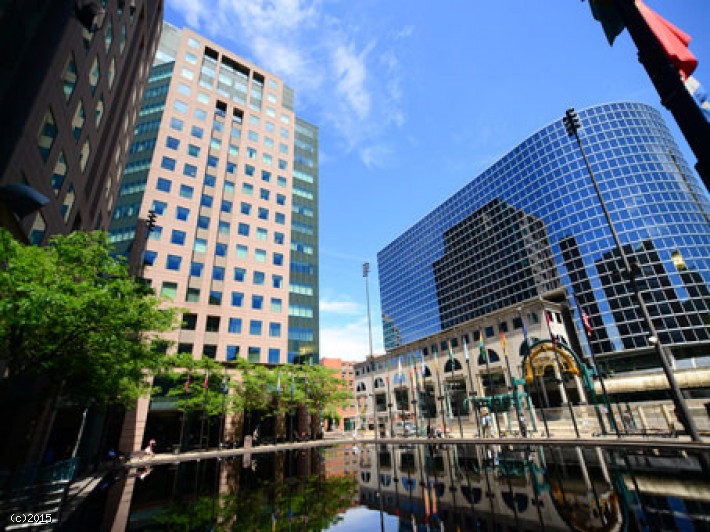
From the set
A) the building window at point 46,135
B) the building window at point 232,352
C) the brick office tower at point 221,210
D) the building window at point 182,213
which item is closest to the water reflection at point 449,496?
the building window at point 46,135

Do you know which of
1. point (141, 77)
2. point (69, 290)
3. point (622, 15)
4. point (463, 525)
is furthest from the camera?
point (141, 77)

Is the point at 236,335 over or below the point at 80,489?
over

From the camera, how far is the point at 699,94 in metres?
6.00

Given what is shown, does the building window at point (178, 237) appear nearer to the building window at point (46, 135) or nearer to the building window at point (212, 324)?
the building window at point (212, 324)

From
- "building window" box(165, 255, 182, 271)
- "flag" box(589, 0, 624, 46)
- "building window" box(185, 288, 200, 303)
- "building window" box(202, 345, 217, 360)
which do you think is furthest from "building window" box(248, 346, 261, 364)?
"flag" box(589, 0, 624, 46)

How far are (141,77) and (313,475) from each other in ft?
154

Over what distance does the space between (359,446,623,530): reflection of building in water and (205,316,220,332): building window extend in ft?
101

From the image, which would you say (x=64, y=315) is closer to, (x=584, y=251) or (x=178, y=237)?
(x=178, y=237)

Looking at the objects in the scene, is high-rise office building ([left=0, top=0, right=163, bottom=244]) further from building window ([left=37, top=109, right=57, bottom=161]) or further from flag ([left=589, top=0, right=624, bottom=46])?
flag ([left=589, top=0, right=624, bottom=46])

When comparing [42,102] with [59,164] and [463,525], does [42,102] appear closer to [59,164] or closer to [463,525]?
[59,164]

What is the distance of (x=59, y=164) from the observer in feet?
66.8

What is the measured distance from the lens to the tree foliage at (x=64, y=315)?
35.0 ft

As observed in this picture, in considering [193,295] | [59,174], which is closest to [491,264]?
[193,295]

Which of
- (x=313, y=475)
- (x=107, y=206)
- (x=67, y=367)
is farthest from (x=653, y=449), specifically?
(x=107, y=206)
